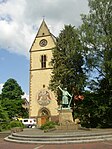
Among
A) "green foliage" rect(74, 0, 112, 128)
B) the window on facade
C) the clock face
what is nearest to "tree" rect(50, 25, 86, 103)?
"green foliage" rect(74, 0, 112, 128)

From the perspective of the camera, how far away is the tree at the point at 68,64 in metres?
36.1

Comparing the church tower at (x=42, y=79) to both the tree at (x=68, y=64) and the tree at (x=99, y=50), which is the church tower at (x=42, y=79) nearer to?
the tree at (x=68, y=64)

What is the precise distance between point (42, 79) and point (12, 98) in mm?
13891

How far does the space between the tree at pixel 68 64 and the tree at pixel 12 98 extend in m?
20.1

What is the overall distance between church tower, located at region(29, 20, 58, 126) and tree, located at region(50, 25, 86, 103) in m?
9.28

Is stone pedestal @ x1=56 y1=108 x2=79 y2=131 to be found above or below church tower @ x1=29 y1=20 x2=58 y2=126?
below

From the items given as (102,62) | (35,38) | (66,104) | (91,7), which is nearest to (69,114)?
(66,104)

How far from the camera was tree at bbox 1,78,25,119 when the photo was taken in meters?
57.8

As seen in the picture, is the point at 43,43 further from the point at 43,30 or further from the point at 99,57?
the point at 99,57

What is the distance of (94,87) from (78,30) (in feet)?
22.5

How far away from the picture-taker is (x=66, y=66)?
3825cm

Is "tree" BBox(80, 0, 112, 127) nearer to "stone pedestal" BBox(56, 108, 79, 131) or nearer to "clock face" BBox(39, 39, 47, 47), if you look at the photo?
"stone pedestal" BBox(56, 108, 79, 131)

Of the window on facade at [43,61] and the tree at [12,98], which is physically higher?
the window on facade at [43,61]

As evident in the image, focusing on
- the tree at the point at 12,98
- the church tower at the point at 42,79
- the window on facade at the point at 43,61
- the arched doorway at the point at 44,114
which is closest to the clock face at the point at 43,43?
the church tower at the point at 42,79
